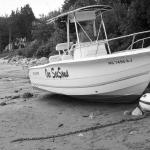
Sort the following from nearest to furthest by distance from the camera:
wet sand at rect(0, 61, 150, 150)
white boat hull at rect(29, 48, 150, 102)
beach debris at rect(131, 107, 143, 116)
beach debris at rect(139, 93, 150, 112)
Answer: wet sand at rect(0, 61, 150, 150), beach debris at rect(139, 93, 150, 112), beach debris at rect(131, 107, 143, 116), white boat hull at rect(29, 48, 150, 102)

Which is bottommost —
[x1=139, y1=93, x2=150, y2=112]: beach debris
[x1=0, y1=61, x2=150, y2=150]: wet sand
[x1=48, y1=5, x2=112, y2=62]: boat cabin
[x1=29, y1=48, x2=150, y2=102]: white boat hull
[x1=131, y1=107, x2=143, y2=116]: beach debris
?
[x1=0, y1=61, x2=150, y2=150]: wet sand

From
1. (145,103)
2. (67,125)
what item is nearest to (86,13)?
(145,103)

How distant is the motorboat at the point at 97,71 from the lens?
834cm

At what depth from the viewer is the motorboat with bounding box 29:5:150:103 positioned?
8.34 m

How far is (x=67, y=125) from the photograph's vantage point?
7785 mm

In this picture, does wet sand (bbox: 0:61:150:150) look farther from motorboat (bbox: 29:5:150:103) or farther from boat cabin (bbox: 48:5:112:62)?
boat cabin (bbox: 48:5:112:62)

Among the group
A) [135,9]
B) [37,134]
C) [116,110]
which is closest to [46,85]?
[116,110]

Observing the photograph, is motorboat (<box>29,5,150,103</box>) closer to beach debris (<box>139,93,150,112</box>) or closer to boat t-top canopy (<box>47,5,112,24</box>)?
boat t-top canopy (<box>47,5,112,24</box>)

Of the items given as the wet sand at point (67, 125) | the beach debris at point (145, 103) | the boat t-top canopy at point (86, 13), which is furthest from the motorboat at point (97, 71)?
the beach debris at point (145, 103)

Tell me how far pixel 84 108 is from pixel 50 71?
1.59 metres

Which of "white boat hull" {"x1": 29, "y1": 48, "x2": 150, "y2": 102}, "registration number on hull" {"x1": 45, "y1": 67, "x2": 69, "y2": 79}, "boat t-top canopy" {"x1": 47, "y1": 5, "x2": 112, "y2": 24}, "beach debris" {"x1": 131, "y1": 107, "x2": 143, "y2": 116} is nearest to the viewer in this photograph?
"beach debris" {"x1": 131, "y1": 107, "x2": 143, "y2": 116}

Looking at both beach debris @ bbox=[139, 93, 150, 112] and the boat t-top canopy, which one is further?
the boat t-top canopy

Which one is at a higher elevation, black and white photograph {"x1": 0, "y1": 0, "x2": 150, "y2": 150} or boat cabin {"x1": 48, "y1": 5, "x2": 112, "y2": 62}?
boat cabin {"x1": 48, "y1": 5, "x2": 112, "y2": 62}

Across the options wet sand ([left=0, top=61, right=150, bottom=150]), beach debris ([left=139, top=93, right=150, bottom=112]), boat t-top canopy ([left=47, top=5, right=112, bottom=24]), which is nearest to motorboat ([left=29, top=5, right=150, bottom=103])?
boat t-top canopy ([left=47, top=5, right=112, bottom=24])
